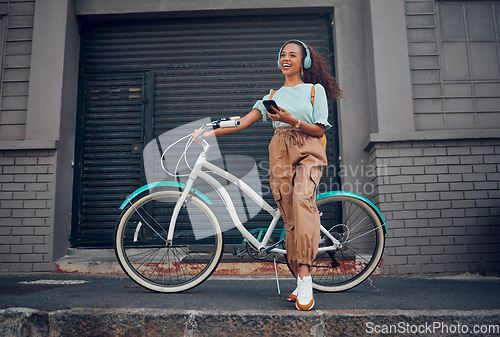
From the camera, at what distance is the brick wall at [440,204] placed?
15.5 feet

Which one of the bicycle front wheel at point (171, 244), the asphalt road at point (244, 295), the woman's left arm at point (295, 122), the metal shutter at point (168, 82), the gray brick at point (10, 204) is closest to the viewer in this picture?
the asphalt road at point (244, 295)

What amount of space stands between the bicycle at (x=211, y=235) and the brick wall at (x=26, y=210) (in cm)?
200

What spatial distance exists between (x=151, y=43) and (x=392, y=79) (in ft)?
11.2

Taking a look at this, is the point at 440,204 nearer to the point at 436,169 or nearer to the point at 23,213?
the point at 436,169

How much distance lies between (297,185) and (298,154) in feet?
0.79

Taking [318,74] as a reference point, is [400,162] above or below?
below

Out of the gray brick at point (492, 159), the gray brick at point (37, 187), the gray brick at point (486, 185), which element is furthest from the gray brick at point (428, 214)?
the gray brick at point (37, 187)

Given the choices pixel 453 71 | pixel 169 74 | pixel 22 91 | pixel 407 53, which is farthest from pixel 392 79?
pixel 22 91

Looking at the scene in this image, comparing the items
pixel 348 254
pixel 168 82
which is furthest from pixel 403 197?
pixel 168 82

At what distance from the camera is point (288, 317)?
253 centimetres

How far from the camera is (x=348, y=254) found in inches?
141

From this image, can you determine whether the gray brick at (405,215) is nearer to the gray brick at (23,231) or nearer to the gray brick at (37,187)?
the gray brick at (37,187)

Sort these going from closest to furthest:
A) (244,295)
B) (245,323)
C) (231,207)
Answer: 1. (245,323)
2. (244,295)
3. (231,207)

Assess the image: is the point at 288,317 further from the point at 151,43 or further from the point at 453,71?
the point at 151,43
